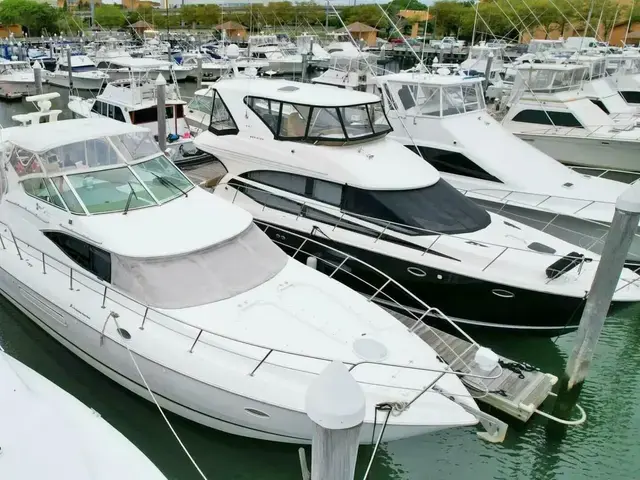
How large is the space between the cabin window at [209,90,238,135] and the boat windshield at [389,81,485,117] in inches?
147

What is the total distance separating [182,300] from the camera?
5.42 meters

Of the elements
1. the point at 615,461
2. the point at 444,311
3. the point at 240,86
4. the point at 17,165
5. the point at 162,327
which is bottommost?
the point at 615,461

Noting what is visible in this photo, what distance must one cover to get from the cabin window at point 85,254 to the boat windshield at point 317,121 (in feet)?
11.3

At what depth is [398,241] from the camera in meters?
7.25

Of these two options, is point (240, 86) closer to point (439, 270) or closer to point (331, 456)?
point (439, 270)

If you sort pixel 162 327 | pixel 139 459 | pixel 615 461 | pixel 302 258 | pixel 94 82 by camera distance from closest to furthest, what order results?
1. pixel 139 459
2. pixel 162 327
3. pixel 615 461
4. pixel 302 258
5. pixel 94 82

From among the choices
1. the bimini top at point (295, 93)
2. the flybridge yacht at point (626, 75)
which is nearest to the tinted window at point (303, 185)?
the bimini top at point (295, 93)

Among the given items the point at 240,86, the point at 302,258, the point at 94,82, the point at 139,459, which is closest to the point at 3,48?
the point at 94,82

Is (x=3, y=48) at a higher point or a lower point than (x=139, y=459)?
higher

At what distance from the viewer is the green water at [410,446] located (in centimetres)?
527

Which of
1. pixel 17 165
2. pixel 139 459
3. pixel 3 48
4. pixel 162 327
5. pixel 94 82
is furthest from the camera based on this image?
pixel 3 48

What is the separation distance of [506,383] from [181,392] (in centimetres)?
356

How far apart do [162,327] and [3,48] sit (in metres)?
37.5

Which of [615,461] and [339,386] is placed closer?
[339,386]
